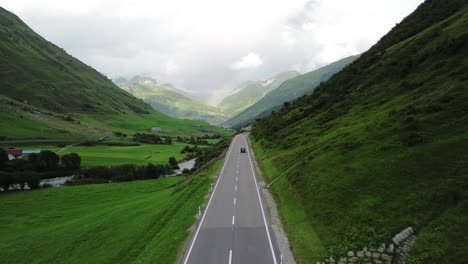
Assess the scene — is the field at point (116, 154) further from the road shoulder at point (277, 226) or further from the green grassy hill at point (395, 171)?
the road shoulder at point (277, 226)

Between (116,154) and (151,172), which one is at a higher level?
(116,154)

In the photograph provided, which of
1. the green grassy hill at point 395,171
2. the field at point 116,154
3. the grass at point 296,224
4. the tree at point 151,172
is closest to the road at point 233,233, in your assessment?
the grass at point 296,224

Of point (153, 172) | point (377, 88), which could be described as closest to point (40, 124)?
point (153, 172)

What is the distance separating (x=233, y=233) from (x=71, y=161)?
315 feet

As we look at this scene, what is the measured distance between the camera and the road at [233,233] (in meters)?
23.0

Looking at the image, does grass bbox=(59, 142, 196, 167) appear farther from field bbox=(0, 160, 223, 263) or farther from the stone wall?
the stone wall

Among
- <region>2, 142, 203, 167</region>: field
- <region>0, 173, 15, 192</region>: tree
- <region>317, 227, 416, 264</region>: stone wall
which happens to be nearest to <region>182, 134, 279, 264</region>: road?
<region>317, 227, 416, 264</region>: stone wall

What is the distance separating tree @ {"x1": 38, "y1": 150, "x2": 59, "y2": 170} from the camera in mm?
99875

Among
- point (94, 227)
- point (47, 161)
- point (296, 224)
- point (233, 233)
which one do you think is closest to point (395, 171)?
point (296, 224)

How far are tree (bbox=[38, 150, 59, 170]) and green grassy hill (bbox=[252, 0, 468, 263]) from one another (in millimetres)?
84677

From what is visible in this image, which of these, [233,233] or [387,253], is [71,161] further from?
[387,253]

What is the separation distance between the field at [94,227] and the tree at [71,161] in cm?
3046

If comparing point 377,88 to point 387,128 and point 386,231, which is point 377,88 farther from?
point 386,231

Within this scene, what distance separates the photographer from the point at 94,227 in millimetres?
46750
